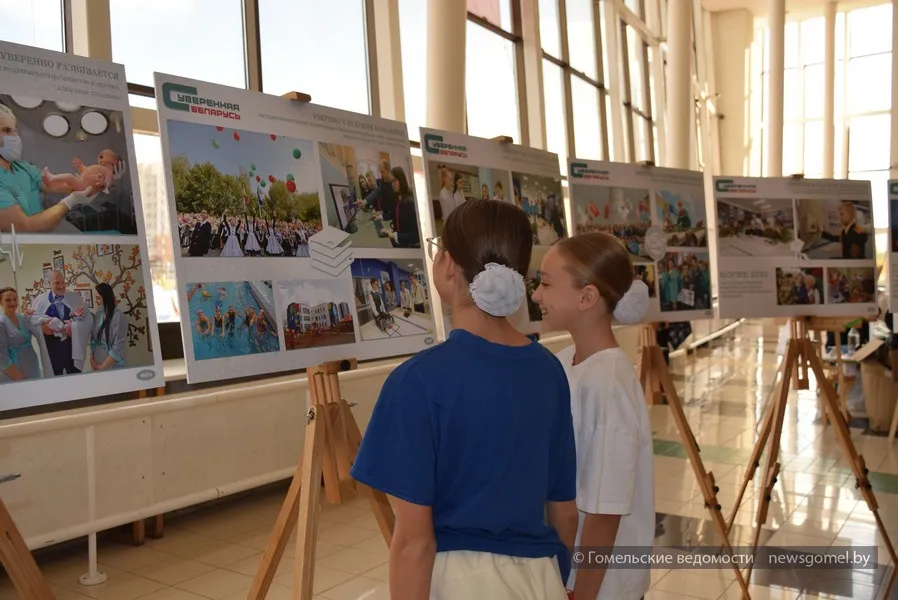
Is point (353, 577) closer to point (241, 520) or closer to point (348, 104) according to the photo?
point (241, 520)

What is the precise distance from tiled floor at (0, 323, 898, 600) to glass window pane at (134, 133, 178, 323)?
122 centimetres

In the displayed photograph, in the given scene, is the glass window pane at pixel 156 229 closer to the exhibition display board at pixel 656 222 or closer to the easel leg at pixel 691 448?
the exhibition display board at pixel 656 222

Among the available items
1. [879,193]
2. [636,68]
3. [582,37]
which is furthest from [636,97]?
[879,193]

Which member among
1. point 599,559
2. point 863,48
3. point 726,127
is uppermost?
point 863,48

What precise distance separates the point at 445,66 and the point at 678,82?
6.38 m

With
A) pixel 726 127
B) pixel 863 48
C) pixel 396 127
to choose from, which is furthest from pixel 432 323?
pixel 863 48

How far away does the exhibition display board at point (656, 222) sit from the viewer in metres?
4.04

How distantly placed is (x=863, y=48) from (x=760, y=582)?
17.5 metres

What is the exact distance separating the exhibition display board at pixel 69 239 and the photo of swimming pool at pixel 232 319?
184 mm

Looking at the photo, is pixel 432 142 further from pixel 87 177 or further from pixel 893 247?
pixel 893 247

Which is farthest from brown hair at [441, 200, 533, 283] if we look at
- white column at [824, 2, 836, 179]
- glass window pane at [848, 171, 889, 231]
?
white column at [824, 2, 836, 179]

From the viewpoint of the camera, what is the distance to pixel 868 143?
17.5 meters

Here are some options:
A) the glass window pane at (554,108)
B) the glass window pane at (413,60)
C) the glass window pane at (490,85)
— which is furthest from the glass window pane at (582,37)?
the glass window pane at (413,60)

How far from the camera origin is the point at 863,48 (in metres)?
17.4
